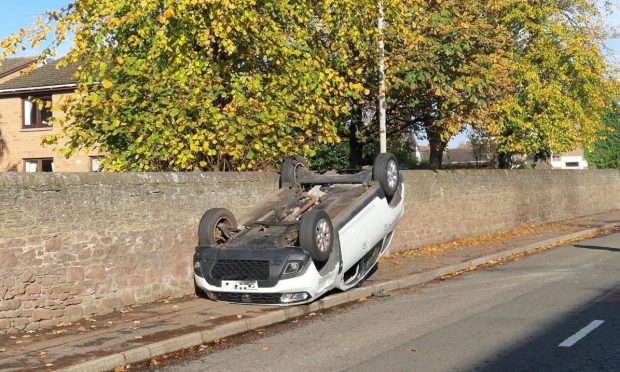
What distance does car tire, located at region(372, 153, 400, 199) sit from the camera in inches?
456

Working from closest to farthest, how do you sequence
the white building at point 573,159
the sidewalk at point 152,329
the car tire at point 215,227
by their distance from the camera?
the sidewalk at point 152,329 < the car tire at point 215,227 < the white building at point 573,159

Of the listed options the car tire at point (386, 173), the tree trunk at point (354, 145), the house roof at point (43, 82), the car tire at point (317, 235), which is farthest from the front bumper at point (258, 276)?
the house roof at point (43, 82)

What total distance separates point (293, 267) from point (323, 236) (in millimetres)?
650

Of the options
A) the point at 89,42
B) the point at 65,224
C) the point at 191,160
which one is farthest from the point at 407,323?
the point at 89,42

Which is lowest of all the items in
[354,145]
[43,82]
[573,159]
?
[354,145]

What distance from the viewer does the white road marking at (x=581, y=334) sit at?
7.70 m

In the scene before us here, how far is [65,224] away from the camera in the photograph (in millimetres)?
9164

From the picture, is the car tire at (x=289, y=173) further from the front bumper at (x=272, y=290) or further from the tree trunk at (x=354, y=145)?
the tree trunk at (x=354, y=145)

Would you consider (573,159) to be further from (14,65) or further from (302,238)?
(302,238)

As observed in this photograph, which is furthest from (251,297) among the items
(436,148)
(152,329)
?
(436,148)

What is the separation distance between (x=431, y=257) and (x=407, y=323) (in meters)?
7.21

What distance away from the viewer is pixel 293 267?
375 inches

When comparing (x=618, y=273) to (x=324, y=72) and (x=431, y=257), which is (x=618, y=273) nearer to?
(x=431, y=257)

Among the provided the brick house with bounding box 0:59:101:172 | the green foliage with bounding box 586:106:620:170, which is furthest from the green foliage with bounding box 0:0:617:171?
the green foliage with bounding box 586:106:620:170
